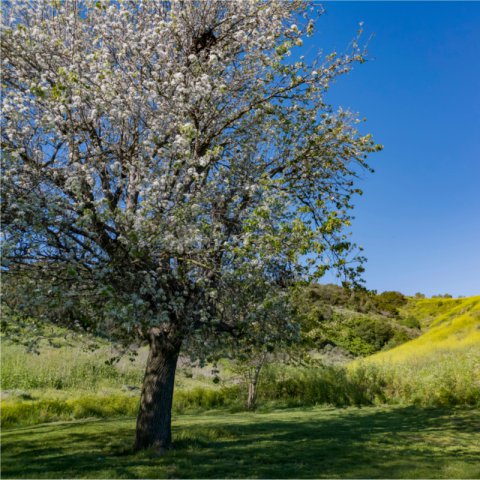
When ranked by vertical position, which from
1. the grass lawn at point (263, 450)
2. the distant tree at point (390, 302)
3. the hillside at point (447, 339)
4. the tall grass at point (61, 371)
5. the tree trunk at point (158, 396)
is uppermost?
the distant tree at point (390, 302)

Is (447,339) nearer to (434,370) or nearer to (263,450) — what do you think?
(434,370)

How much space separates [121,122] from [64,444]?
848 cm

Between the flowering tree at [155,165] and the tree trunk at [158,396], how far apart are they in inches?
1.4

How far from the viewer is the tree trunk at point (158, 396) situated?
11.7m

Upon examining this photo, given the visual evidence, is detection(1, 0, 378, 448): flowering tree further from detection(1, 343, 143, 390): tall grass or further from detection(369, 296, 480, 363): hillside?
detection(369, 296, 480, 363): hillside

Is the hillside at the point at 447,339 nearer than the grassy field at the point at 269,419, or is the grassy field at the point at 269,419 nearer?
the grassy field at the point at 269,419

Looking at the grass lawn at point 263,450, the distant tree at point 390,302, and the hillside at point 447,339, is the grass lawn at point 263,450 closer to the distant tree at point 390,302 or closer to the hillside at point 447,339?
the hillside at point 447,339

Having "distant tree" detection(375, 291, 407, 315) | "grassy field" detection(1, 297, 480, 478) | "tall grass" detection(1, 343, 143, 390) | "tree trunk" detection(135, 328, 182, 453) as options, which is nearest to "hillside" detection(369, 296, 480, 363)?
"grassy field" detection(1, 297, 480, 478)

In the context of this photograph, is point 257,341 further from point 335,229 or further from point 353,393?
point 353,393

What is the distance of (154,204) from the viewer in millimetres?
9508

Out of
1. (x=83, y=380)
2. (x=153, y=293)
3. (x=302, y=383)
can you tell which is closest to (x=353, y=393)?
(x=302, y=383)

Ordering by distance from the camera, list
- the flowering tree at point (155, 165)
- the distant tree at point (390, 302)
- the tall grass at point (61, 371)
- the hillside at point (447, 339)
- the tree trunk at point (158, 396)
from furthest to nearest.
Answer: the distant tree at point (390, 302)
the hillside at point (447, 339)
the tall grass at point (61, 371)
the tree trunk at point (158, 396)
the flowering tree at point (155, 165)

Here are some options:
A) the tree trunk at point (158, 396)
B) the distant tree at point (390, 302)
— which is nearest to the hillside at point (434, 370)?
the tree trunk at point (158, 396)

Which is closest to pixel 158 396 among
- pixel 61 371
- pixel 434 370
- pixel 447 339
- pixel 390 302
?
pixel 61 371
